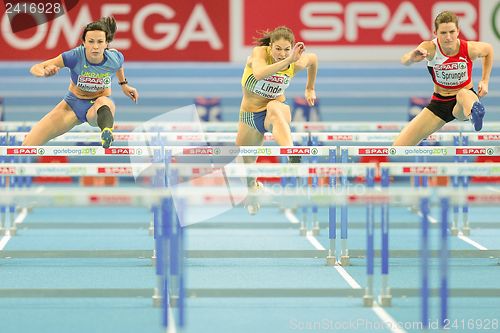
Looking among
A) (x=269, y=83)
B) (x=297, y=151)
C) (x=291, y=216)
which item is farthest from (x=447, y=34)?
(x=291, y=216)

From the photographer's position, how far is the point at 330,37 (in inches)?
581

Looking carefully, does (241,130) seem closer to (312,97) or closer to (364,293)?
(312,97)

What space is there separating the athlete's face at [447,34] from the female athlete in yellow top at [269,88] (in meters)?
1.20

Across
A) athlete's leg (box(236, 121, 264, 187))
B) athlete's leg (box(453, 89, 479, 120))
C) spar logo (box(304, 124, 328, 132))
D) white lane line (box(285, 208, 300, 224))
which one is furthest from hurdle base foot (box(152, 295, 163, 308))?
spar logo (box(304, 124, 328, 132))

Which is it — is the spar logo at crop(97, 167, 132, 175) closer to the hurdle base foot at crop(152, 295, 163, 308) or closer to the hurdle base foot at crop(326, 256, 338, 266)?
the hurdle base foot at crop(152, 295, 163, 308)

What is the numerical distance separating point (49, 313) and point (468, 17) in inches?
391

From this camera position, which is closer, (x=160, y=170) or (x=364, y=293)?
(x=160, y=170)

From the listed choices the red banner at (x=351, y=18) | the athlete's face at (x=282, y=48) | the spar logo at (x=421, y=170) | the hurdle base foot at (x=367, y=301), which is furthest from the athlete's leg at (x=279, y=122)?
the red banner at (x=351, y=18)

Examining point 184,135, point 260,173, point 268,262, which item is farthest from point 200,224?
point 260,173

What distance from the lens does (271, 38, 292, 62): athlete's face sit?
8.17 meters

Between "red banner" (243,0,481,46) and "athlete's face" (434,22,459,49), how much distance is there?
6.43 meters

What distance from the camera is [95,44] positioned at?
8281 millimetres

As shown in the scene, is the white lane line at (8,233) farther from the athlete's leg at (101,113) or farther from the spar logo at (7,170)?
the spar logo at (7,170)

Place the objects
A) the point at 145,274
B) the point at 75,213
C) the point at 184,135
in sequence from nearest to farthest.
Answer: the point at 145,274
the point at 184,135
the point at 75,213
